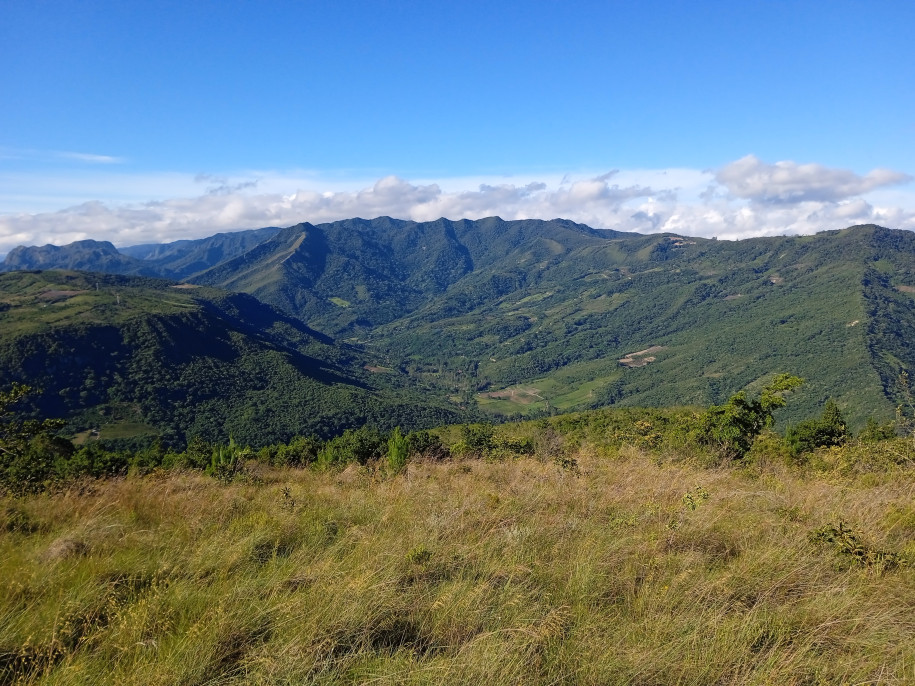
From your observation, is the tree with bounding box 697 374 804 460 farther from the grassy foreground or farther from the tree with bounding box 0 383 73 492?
the tree with bounding box 0 383 73 492

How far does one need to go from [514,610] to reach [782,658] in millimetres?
1627

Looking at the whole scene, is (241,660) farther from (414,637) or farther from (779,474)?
(779,474)

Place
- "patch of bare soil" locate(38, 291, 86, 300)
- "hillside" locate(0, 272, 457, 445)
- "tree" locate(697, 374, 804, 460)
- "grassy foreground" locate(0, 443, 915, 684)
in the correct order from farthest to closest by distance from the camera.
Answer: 1. "patch of bare soil" locate(38, 291, 86, 300)
2. "hillside" locate(0, 272, 457, 445)
3. "tree" locate(697, 374, 804, 460)
4. "grassy foreground" locate(0, 443, 915, 684)

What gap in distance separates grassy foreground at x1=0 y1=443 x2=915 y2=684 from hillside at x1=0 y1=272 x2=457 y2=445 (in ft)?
426

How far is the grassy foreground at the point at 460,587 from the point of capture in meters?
2.71

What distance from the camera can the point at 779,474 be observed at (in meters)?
7.95

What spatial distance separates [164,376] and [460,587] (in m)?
169

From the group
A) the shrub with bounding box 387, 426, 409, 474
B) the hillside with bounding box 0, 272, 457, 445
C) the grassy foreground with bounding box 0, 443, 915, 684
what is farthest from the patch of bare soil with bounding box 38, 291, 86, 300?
the grassy foreground with bounding box 0, 443, 915, 684

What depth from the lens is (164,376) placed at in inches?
5709

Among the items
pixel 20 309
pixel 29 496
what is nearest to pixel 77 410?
pixel 20 309

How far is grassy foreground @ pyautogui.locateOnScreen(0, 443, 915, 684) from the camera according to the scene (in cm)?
271

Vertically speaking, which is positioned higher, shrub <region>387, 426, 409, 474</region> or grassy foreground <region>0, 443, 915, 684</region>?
grassy foreground <region>0, 443, 915, 684</region>

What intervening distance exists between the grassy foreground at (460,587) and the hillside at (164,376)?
129772mm

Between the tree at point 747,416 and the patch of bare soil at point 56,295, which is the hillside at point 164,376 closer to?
the patch of bare soil at point 56,295
